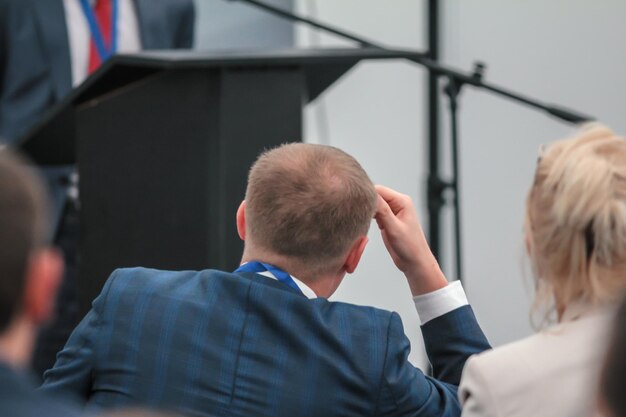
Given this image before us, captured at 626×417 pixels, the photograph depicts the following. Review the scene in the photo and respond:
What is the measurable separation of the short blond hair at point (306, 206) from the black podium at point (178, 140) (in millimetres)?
681

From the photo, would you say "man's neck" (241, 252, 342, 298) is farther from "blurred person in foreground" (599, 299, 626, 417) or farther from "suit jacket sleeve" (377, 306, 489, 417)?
"blurred person in foreground" (599, 299, 626, 417)

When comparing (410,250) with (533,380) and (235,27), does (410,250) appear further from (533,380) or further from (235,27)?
(235,27)

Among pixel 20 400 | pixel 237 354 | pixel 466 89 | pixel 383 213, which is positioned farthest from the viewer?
pixel 466 89

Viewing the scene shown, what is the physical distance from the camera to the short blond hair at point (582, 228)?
5.66 feet

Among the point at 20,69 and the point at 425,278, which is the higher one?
the point at 20,69

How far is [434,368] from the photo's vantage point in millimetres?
2115

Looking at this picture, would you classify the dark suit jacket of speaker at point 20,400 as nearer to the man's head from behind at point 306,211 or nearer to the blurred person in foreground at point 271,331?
the blurred person in foreground at point 271,331

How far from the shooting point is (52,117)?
9.41 feet

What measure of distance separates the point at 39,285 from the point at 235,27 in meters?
3.46

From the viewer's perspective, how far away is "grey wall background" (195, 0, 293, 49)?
448 cm

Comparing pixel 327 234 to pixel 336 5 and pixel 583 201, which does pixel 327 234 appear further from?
pixel 336 5

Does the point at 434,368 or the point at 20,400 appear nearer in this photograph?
the point at 20,400

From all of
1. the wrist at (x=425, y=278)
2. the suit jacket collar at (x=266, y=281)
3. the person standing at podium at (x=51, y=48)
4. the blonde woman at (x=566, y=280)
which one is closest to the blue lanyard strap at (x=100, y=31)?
the person standing at podium at (x=51, y=48)

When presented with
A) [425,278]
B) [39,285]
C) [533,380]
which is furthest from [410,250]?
[39,285]
